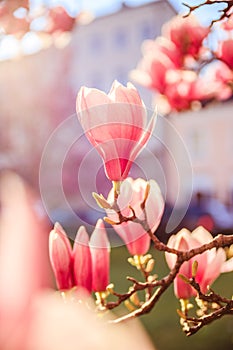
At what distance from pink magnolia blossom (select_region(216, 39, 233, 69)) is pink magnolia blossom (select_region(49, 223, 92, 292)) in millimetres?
434

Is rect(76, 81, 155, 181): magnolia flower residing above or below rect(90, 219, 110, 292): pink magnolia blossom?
above

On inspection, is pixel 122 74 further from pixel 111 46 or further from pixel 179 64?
pixel 179 64

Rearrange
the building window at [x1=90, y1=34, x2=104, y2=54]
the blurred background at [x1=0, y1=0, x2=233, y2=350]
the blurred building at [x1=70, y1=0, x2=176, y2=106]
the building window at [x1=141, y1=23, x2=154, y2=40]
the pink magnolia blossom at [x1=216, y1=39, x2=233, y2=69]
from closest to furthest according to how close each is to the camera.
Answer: the pink magnolia blossom at [x1=216, y1=39, x2=233, y2=69] → the blurred background at [x1=0, y1=0, x2=233, y2=350] → the building window at [x1=141, y1=23, x2=154, y2=40] → the blurred building at [x1=70, y1=0, x2=176, y2=106] → the building window at [x1=90, y1=34, x2=104, y2=54]

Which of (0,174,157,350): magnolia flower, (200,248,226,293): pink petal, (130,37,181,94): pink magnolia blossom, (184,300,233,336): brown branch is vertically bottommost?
(130,37,181,94): pink magnolia blossom

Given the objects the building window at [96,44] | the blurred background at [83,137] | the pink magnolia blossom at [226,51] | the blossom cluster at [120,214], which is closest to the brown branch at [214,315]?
the blossom cluster at [120,214]

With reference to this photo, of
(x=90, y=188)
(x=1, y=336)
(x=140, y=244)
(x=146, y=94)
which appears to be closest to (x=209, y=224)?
(x=146, y=94)

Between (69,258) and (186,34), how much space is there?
1.95 ft

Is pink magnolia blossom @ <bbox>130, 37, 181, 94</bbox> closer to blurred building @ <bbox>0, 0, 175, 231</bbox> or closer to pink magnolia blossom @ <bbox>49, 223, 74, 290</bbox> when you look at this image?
pink magnolia blossom @ <bbox>49, 223, 74, 290</bbox>

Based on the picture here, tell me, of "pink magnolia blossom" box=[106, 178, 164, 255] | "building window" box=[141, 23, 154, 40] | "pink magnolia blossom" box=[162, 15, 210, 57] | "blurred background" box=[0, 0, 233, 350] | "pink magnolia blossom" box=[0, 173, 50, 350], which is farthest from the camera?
"building window" box=[141, 23, 154, 40]

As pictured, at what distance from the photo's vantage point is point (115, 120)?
1.45ft

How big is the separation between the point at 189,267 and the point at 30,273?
0.49 ft

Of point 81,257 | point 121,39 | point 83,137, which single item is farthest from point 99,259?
point 121,39

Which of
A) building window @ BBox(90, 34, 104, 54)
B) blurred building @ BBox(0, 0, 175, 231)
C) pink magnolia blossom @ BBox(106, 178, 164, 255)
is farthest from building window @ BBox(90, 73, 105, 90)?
pink magnolia blossom @ BBox(106, 178, 164, 255)

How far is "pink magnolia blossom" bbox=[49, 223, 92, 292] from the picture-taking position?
0.54 m
